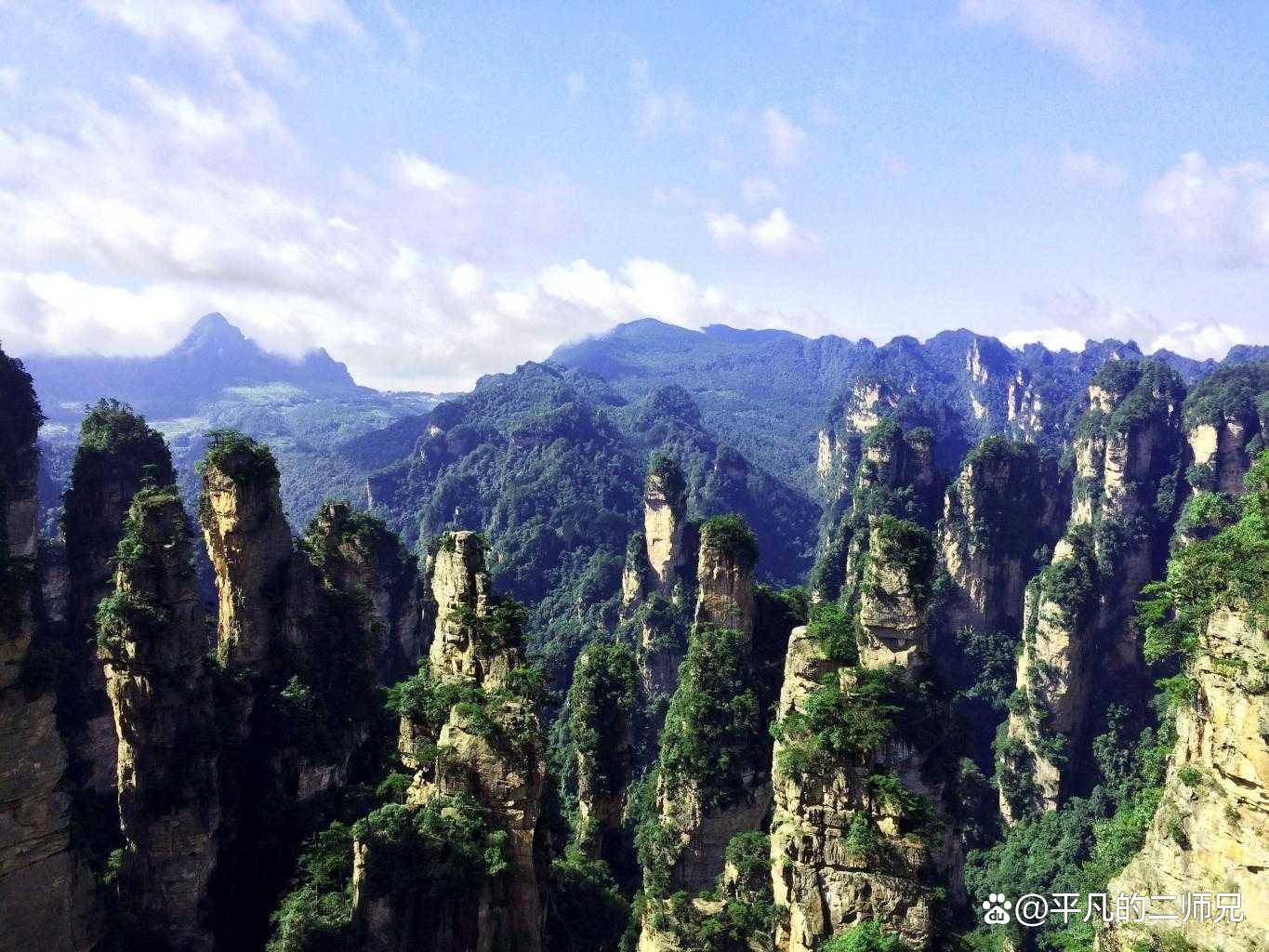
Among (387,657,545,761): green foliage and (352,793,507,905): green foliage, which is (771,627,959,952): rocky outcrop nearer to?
(387,657,545,761): green foliage

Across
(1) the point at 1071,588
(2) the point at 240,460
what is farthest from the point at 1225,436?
(2) the point at 240,460

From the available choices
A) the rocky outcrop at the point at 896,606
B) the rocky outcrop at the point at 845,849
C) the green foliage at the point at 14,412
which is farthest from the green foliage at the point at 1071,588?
the green foliage at the point at 14,412

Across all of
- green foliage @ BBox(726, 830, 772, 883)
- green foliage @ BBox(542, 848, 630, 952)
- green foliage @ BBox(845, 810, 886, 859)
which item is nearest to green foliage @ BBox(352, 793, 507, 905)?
green foliage @ BBox(542, 848, 630, 952)

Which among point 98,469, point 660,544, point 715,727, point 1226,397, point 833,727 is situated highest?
point 1226,397

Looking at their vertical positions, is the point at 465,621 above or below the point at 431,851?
above

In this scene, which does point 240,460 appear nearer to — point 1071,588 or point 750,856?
point 750,856

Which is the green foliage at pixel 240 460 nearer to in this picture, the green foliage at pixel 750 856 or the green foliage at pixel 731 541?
the green foliage at pixel 731 541

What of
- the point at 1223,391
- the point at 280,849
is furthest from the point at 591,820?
the point at 1223,391
